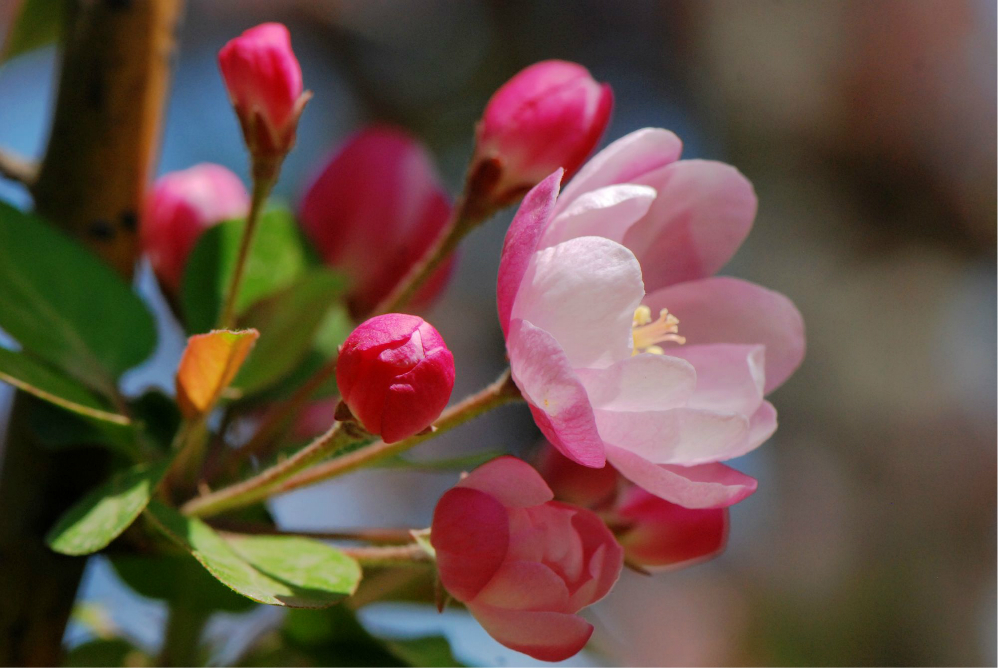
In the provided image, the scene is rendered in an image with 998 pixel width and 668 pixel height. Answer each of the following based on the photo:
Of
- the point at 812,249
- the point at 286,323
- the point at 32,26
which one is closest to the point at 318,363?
the point at 286,323

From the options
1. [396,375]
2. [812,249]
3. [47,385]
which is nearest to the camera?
[396,375]

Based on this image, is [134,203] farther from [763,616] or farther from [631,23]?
[631,23]

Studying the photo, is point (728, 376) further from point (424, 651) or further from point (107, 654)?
point (107, 654)

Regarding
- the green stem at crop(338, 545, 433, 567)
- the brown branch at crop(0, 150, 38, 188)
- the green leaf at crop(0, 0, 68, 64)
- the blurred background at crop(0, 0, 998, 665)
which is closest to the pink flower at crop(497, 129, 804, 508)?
the green stem at crop(338, 545, 433, 567)

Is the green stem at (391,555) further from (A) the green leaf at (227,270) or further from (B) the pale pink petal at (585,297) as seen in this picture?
(A) the green leaf at (227,270)

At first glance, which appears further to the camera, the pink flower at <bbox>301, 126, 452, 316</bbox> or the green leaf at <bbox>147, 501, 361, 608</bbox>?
the pink flower at <bbox>301, 126, 452, 316</bbox>

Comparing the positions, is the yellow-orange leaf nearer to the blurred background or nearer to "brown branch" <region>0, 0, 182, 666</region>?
"brown branch" <region>0, 0, 182, 666</region>
